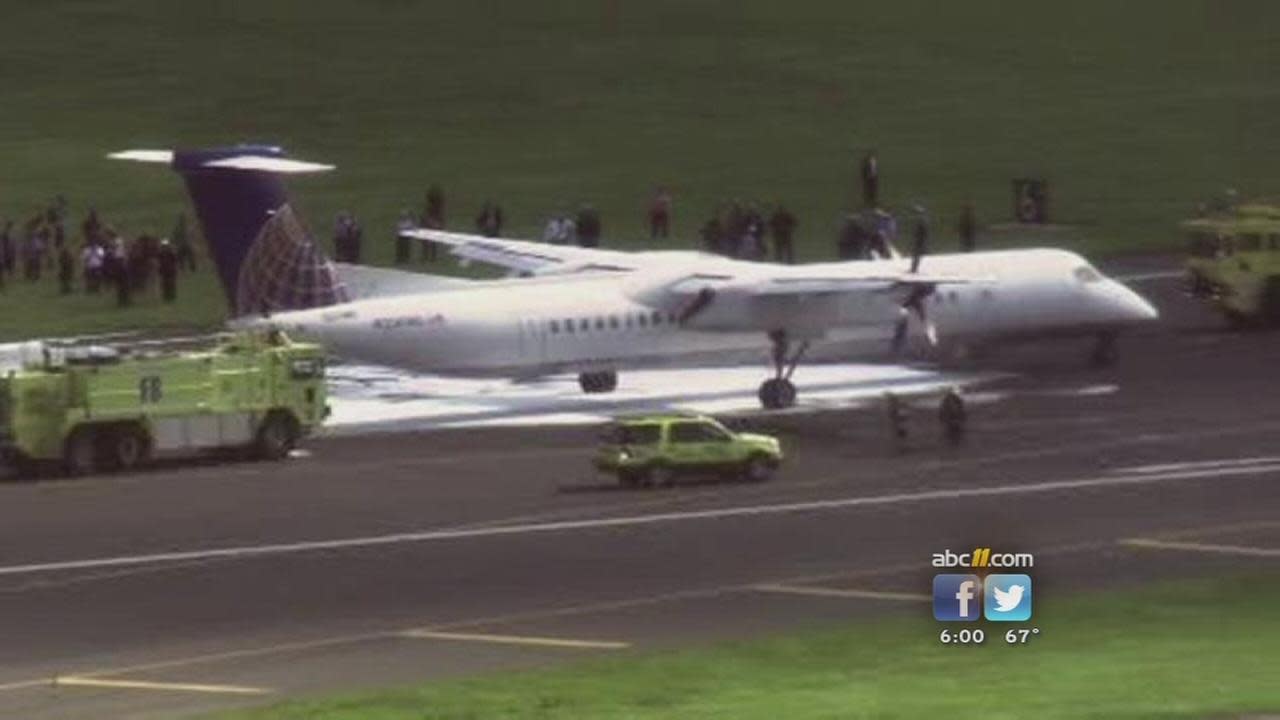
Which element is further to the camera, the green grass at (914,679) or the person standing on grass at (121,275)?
the person standing on grass at (121,275)

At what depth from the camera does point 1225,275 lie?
85438 millimetres

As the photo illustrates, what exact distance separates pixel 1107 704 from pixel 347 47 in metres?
90.6

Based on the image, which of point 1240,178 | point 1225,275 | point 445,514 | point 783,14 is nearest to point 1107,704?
point 445,514

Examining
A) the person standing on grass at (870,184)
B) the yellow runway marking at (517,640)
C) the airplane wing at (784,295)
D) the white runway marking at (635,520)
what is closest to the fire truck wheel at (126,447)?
the white runway marking at (635,520)

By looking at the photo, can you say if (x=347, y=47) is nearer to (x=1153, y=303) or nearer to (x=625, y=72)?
(x=625, y=72)

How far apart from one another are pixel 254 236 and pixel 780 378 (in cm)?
1127

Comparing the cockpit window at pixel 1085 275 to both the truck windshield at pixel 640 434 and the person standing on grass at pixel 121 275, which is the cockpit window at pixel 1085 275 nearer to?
the truck windshield at pixel 640 434

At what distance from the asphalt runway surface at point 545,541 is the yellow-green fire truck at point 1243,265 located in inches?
483

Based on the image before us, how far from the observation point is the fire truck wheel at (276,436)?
215 feet

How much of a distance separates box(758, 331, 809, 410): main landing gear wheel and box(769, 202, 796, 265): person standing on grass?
61.9 feet

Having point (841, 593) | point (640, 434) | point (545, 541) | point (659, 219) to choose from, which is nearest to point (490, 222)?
point (659, 219)

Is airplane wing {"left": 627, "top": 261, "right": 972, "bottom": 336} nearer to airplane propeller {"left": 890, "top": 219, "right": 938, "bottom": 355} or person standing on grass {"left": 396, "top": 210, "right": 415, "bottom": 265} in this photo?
airplane propeller {"left": 890, "top": 219, "right": 938, "bottom": 355}

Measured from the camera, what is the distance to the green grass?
35.8 metres

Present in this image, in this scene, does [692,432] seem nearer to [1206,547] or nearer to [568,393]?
[1206,547]
